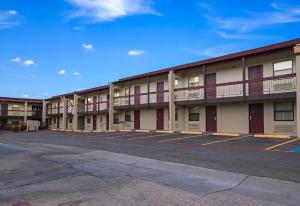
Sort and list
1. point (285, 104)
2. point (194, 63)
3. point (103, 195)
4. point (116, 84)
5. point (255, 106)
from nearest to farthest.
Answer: point (103, 195) < point (285, 104) < point (255, 106) < point (194, 63) < point (116, 84)

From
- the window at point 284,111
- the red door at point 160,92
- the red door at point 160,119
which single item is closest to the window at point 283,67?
the window at point 284,111

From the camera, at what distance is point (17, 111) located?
4678 centimetres

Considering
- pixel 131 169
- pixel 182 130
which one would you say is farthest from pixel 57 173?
pixel 182 130

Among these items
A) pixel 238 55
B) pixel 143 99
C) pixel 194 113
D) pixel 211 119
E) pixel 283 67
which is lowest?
pixel 211 119

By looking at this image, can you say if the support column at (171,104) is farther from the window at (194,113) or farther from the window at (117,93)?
the window at (117,93)

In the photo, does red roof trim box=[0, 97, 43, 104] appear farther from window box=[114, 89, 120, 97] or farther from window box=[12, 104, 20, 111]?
window box=[114, 89, 120, 97]

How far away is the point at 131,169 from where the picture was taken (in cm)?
792

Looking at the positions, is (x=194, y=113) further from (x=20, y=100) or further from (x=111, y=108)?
(x=20, y=100)

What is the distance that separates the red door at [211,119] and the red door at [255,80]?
3.99 m

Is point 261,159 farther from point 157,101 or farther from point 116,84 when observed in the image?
point 116,84

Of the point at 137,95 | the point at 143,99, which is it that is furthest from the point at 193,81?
the point at 137,95

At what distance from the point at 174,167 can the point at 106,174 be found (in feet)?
7.24

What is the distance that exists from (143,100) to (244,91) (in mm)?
10970

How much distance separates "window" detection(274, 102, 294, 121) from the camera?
1744 cm
